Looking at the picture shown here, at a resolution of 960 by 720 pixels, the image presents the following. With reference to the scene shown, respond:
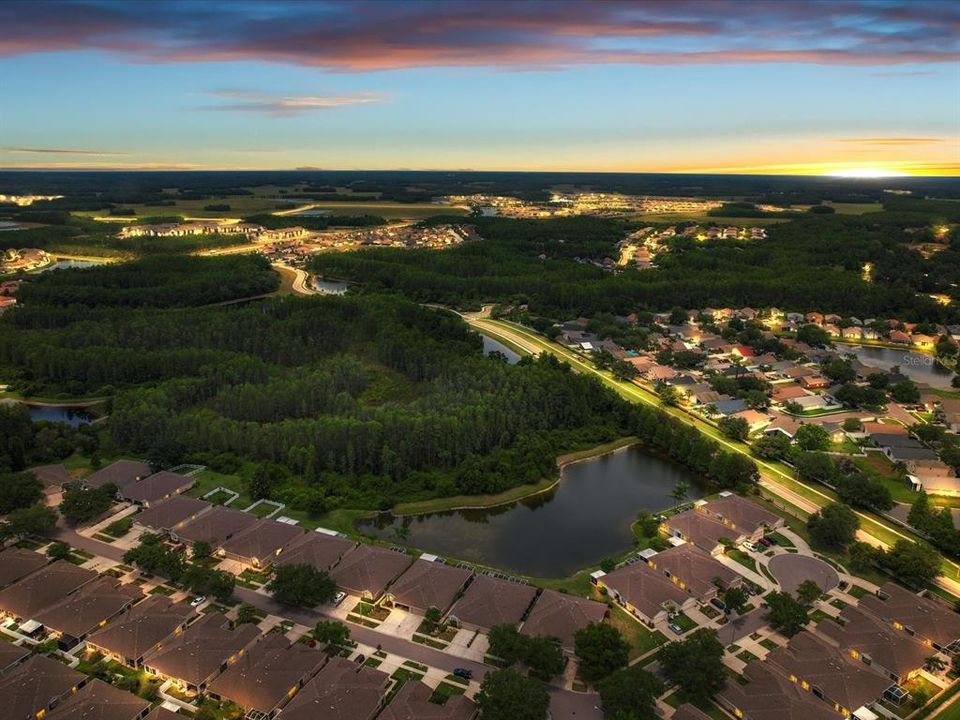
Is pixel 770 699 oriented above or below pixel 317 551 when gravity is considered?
below

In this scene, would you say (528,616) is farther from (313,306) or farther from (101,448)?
(313,306)

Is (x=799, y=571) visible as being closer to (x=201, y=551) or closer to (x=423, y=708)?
(x=423, y=708)

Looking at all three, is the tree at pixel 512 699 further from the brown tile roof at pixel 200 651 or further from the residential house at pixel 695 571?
the residential house at pixel 695 571

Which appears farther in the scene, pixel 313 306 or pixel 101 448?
pixel 313 306

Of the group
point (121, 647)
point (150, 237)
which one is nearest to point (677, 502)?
point (121, 647)

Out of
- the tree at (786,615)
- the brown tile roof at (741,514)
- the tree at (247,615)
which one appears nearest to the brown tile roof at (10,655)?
the tree at (247,615)

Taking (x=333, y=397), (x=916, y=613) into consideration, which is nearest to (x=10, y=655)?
(x=333, y=397)

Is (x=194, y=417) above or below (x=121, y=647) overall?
above
